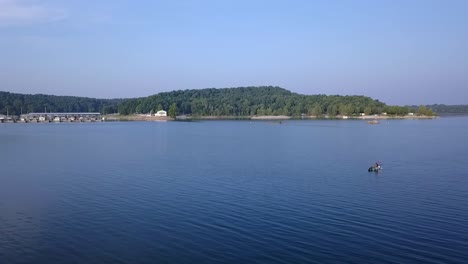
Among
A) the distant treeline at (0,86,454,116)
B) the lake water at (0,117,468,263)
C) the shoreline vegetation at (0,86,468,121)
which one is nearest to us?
the lake water at (0,117,468,263)

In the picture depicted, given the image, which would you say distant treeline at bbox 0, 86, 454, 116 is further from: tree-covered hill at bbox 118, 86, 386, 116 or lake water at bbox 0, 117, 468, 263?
lake water at bbox 0, 117, 468, 263

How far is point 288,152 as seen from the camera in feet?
133

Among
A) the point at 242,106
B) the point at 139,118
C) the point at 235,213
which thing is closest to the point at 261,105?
the point at 242,106

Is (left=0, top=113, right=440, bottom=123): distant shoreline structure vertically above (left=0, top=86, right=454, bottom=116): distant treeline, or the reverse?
(left=0, top=86, right=454, bottom=116): distant treeline

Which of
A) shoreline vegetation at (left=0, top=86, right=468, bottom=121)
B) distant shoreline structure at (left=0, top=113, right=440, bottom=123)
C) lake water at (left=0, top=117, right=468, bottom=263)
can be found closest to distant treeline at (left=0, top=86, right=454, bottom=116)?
shoreline vegetation at (left=0, top=86, right=468, bottom=121)

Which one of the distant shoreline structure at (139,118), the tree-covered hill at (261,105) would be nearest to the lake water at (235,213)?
the distant shoreline structure at (139,118)

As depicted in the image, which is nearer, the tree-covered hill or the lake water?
the lake water

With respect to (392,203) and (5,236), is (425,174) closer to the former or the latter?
(392,203)

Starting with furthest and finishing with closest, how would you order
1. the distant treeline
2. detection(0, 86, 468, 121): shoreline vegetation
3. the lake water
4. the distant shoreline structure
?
the distant treeline
detection(0, 86, 468, 121): shoreline vegetation
the distant shoreline structure
the lake water

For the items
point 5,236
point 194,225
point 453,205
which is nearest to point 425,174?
point 453,205

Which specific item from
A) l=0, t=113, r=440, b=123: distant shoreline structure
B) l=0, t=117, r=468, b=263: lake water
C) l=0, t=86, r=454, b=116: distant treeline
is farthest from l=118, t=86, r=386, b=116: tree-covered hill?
l=0, t=117, r=468, b=263: lake water

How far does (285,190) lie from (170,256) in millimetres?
9911

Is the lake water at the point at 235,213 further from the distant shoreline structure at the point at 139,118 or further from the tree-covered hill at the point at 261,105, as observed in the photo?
the tree-covered hill at the point at 261,105

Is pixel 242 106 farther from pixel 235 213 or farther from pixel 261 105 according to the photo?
pixel 235 213
